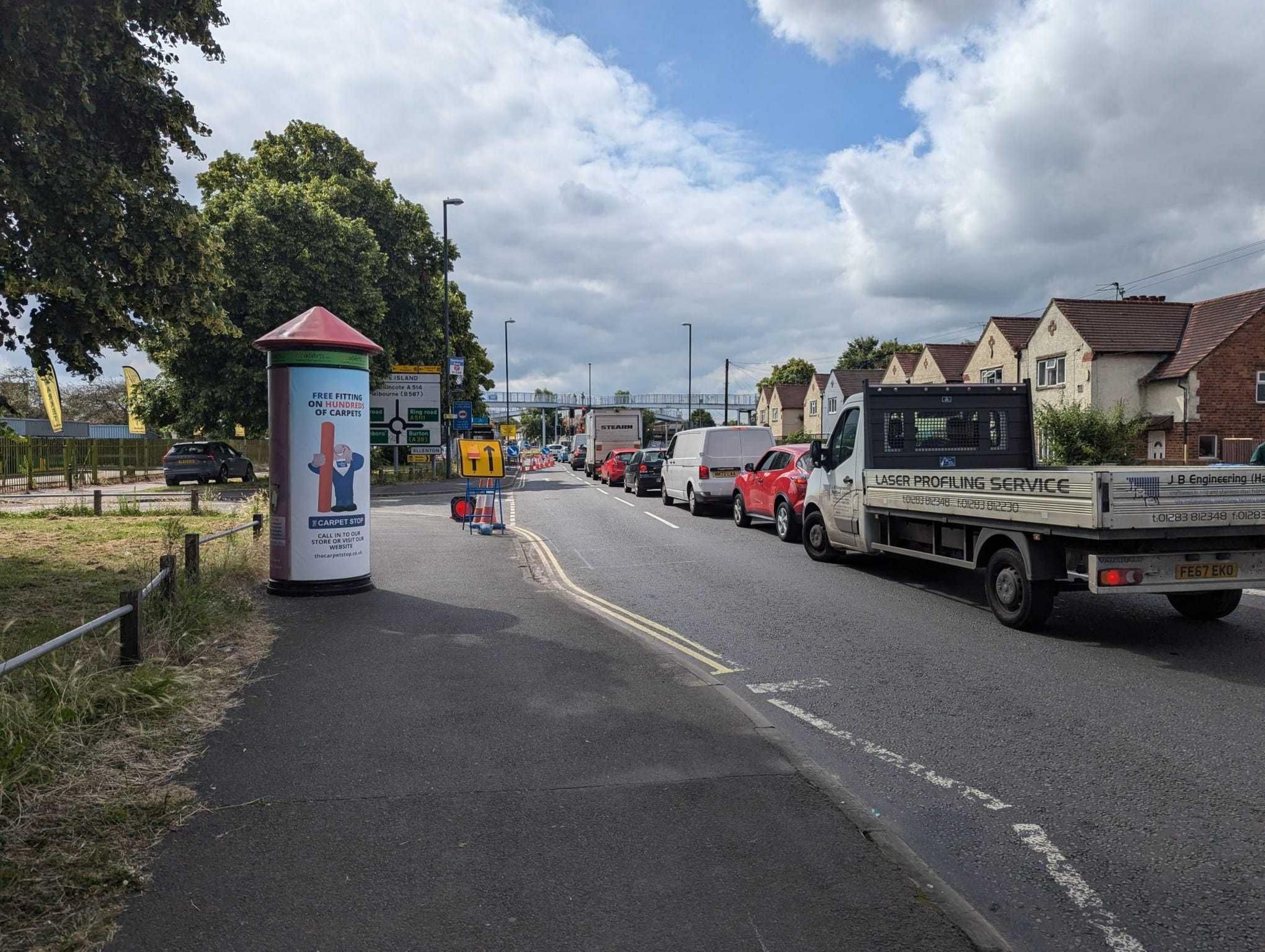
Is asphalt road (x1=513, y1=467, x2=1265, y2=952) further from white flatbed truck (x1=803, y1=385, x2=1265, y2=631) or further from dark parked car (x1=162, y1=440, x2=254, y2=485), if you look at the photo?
dark parked car (x1=162, y1=440, x2=254, y2=485)

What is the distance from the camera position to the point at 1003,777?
4.64 metres

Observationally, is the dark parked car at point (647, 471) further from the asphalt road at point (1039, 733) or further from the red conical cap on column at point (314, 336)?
the red conical cap on column at point (314, 336)

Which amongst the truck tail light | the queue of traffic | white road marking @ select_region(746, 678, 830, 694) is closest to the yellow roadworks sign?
the queue of traffic

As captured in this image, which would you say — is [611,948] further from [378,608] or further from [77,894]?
[378,608]

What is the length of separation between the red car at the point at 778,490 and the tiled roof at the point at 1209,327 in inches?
916

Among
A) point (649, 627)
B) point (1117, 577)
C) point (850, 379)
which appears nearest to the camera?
point (1117, 577)

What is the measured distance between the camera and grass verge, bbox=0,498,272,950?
11.0ft

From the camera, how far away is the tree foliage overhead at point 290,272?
29094 mm

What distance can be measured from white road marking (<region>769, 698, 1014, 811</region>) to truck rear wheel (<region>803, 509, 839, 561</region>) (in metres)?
6.78

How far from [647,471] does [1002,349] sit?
2373 centimetres

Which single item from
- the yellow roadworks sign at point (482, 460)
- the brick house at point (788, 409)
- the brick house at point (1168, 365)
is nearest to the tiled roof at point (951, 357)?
the brick house at point (1168, 365)

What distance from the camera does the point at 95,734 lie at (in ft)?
16.2

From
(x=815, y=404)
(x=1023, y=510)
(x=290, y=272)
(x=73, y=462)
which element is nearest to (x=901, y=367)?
(x=815, y=404)

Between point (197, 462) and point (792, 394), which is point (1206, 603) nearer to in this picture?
point (197, 462)
